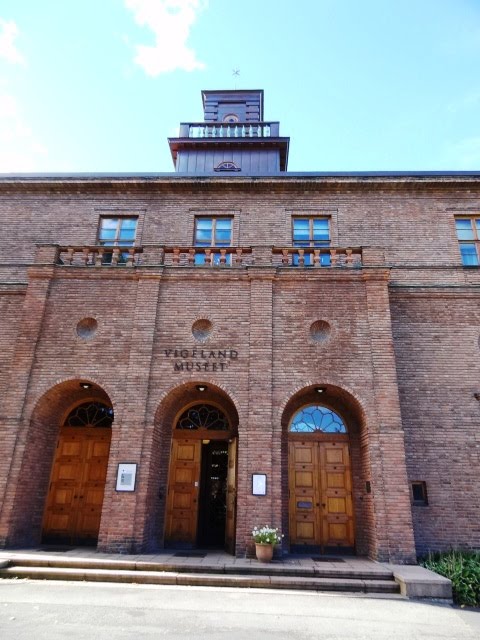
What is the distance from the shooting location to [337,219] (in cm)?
1330

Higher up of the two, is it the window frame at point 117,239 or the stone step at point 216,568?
the window frame at point 117,239

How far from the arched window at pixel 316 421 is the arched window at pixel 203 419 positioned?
6.04 feet

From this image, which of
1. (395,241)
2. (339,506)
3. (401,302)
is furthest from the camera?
(395,241)

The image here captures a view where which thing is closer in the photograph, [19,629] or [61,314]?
[19,629]

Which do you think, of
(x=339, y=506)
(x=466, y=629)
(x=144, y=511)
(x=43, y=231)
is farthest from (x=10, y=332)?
(x=466, y=629)

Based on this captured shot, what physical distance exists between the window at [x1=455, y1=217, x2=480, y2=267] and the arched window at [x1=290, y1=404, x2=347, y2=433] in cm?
608

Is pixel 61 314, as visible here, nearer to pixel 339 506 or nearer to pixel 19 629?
pixel 19 629

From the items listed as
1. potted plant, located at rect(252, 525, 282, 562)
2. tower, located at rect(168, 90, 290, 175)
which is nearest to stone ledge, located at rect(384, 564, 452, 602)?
potted plant, located at rect(252, 525, 282, 562)

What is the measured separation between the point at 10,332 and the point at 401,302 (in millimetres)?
10602

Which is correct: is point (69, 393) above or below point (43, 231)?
below

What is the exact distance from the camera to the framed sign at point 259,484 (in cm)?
921

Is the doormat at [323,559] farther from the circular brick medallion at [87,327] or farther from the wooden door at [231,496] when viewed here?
the circular brick medallion at [87,327]

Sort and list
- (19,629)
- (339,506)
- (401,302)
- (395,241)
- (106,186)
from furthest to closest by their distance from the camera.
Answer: (106,186), (395,241), (401,302), (339,506), (19,629)

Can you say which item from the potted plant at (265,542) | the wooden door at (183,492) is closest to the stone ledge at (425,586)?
the potted plant at (265,542)
